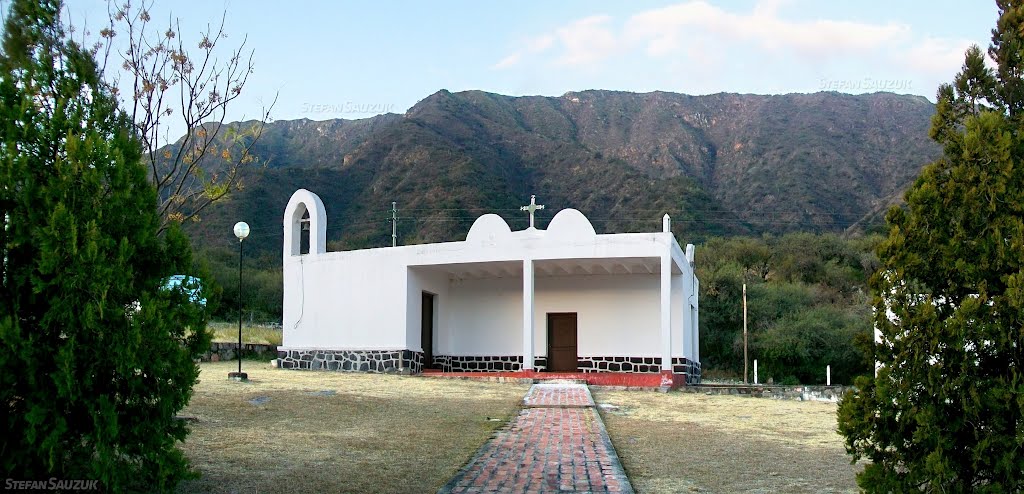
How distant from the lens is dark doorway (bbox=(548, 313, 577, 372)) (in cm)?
1988

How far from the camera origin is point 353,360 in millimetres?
18641

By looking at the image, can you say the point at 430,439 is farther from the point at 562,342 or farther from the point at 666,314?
the point at 562,342

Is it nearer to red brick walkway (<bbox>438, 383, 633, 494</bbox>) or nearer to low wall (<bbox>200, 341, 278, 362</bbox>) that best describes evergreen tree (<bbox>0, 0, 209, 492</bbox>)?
red brick walkway (<bbox>438, 383, 633, 494</bbox>)

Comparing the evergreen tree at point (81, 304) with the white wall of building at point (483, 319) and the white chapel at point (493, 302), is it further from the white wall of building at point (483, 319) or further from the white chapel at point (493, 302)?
the white wall of building at point (483, 319)

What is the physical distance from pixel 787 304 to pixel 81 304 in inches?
1282

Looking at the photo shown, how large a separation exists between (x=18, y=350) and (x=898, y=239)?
15.6 feet

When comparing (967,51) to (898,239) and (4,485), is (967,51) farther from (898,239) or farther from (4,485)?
(4,485)

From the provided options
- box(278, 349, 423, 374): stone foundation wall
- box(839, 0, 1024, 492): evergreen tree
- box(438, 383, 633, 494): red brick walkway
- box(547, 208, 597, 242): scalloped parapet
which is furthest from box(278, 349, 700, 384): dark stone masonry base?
box(839, 0, 1024, 492): evergreen tree

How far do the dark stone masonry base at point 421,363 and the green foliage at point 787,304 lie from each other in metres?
8.63

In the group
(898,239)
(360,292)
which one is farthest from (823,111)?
(898,239)

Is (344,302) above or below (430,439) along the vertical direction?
above

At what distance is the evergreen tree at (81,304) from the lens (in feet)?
14.9

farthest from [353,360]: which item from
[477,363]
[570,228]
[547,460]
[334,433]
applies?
[547,460]

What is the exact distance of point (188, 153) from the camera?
888cm
